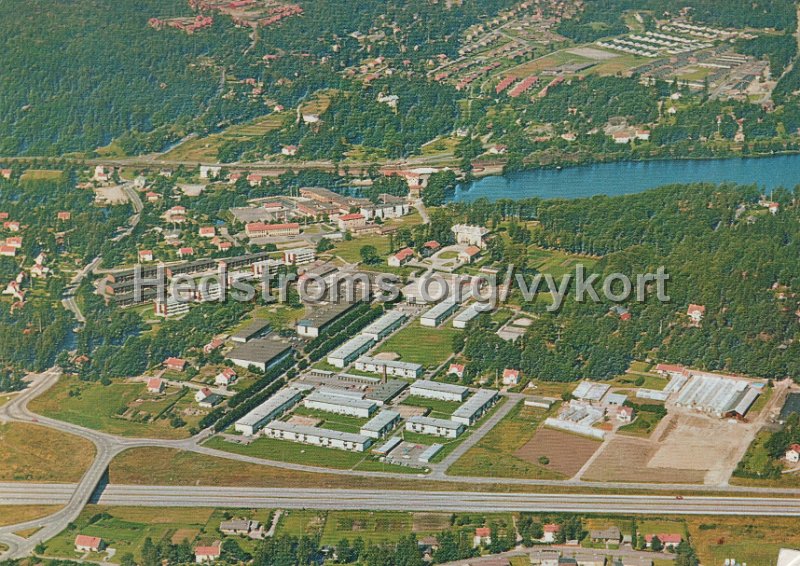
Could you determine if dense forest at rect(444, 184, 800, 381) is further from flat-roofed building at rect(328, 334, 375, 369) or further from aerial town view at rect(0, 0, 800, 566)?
flat-roofed building at rect(328, 334, 375, 369)

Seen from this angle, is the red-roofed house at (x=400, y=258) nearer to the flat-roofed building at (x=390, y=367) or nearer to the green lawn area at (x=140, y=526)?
the flat-roofed building at (x=390, y=367)

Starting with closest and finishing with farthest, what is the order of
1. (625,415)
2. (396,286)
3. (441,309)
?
(625,415) < (441,309) < (396,286)

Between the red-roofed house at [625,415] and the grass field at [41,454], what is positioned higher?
the red-roofed house at [625,415]

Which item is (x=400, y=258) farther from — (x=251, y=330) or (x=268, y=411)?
(x=268, y=411)


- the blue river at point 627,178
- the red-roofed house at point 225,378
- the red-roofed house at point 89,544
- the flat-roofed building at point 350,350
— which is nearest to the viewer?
the red-roofed house at point 89,544

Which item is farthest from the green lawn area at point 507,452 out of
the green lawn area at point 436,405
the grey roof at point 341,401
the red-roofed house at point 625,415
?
the grey roof at point 341,401

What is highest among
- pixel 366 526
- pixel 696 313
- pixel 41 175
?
pixel 696 313

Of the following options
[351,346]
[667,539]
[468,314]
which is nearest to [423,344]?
[351,346]

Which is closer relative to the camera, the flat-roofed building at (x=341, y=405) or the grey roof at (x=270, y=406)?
the grey roof at (x=270, y=406)

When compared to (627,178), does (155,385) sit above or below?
above
